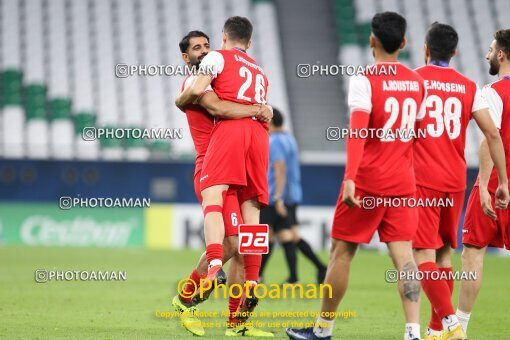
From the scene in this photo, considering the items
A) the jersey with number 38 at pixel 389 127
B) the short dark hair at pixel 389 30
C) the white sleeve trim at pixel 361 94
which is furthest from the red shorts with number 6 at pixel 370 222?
the short dark hair at pixel 389 30

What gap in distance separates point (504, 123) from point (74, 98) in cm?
2032

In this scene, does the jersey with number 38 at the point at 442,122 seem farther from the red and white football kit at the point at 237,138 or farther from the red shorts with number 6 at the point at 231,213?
the red shorts with number 6 at the point at 231,213

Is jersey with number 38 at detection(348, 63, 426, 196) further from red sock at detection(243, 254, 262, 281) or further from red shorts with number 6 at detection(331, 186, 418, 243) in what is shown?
red sock at detection(243, 254, 262, 281)

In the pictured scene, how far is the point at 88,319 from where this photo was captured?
869 cm

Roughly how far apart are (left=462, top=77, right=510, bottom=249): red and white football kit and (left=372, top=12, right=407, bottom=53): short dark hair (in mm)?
1388

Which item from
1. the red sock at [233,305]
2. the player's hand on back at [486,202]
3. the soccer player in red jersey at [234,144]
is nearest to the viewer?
the player's hand on back at [486,202]

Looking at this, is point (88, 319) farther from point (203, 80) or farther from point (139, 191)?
point (139, 191)

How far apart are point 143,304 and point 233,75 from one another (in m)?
3.49

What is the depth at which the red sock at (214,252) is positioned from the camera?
24.0ft

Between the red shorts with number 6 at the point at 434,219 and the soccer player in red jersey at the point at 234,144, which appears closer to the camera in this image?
the red shorts with number 6 at the point at 434,219

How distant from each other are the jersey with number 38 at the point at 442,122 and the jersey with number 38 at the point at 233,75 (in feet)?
4.47

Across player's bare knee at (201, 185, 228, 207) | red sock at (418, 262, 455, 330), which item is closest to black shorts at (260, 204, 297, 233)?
player's bare knee at (201, 185, 228, 207)

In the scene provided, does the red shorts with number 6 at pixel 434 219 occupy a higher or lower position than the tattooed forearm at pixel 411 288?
higher

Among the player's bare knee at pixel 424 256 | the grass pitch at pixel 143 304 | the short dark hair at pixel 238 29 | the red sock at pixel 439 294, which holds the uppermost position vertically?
the short dark hair at pixel 238 29
